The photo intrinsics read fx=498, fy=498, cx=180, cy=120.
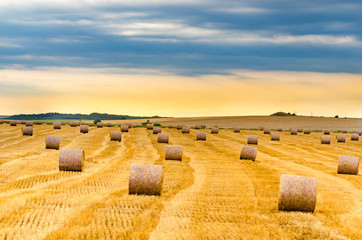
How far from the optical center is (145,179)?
12.6 m

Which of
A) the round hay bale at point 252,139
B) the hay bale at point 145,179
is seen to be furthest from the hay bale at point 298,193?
the round hay bale at point 252,139

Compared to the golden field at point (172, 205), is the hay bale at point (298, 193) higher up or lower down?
higher up

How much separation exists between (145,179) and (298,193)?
383 cm

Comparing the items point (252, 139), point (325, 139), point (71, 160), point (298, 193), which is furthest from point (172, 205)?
point (325, 139)

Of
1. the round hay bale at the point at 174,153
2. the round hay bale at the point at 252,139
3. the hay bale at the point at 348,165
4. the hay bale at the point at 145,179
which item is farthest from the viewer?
the round hay bale at the point at 252,139

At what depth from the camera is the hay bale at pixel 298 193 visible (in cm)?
1121

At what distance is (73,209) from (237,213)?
3.66m

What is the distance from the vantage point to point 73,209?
435 inches

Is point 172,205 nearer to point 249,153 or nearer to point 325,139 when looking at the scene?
point 249,153

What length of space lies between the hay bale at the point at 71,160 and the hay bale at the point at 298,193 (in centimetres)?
840

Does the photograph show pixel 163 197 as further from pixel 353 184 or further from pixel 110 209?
pixel 353 184

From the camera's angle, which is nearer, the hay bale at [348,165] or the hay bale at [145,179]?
the hay bale at [145,179]

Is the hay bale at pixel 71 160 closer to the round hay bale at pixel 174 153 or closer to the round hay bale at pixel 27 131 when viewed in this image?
the round hay bale at pixel 174 153

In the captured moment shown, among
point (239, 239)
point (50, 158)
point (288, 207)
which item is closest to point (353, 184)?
point (288, 207)
